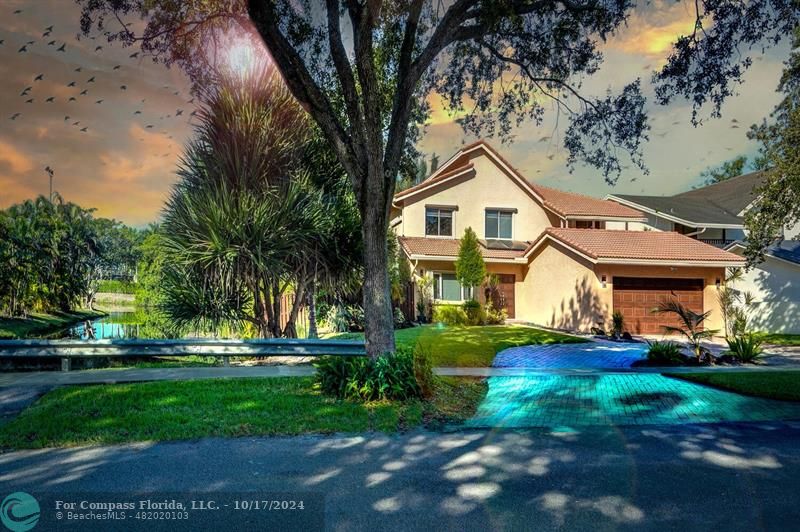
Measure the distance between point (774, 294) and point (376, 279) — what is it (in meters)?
23.6

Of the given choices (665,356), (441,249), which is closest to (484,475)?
(665,356)

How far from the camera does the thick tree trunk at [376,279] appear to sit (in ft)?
30.5

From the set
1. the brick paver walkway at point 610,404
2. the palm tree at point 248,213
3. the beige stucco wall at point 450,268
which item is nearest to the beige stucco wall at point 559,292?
the beige stucco wall at point 450,268

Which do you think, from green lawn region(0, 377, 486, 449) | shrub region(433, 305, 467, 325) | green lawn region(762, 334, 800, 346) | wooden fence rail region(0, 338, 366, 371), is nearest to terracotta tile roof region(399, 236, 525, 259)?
shrub region(433, 305, 467, 325)

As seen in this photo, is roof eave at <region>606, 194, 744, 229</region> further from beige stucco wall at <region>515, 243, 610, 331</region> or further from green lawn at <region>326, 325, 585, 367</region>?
green lawn at <region>326, 325, 585, 367</region>

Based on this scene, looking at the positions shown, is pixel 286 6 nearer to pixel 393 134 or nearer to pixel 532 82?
pixel 393 134

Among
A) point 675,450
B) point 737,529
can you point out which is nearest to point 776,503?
point 737,529

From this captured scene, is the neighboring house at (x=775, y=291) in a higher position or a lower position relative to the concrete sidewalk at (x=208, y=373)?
higher

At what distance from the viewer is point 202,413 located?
7.42m

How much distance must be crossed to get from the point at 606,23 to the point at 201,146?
34.0ft

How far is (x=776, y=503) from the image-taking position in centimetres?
454

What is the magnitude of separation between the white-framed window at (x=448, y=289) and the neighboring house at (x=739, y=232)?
13005mm

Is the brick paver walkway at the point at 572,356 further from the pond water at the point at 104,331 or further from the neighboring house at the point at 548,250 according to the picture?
the pond water at the point at 104,331

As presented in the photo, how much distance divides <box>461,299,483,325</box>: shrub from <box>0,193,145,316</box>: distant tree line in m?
23.9
